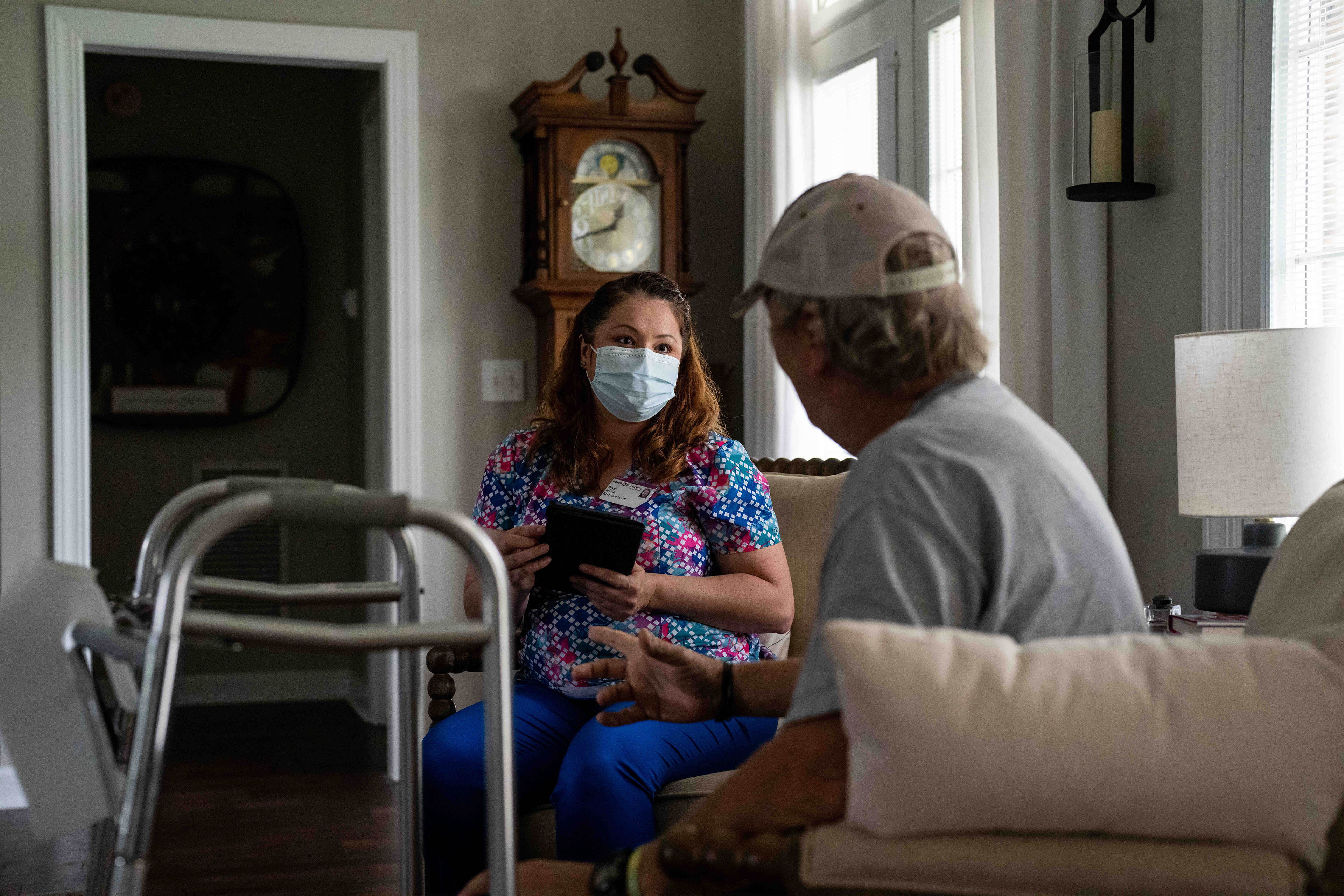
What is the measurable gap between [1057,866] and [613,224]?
2710 millimetres

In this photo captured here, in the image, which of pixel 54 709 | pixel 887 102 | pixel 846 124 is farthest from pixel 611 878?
pixel 846 124

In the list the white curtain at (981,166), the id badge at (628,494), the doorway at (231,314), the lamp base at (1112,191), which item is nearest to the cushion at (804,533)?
the id badge at (628,494)

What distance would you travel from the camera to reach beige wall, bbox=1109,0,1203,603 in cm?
214

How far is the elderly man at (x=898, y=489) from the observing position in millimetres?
1011

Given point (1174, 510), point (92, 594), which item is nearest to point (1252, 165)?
point (1174, 510)

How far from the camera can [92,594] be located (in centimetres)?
111

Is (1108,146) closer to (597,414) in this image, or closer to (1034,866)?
(597,414)

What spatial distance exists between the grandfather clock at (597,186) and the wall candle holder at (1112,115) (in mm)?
1405

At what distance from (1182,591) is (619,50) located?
2.02 metres

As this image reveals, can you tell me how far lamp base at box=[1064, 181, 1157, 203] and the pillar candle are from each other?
0.01 meters

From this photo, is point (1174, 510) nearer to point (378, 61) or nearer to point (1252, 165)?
point (1252, 165)

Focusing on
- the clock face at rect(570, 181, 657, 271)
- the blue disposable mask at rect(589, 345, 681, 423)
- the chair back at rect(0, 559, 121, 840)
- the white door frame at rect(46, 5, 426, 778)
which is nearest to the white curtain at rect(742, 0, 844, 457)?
the clock face at rect(570, 181, 657, 271)

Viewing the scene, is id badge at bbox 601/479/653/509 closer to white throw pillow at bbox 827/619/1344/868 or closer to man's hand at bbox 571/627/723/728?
man's hand at bbox 571/627/723/728

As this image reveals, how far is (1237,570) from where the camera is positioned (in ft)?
5.93
